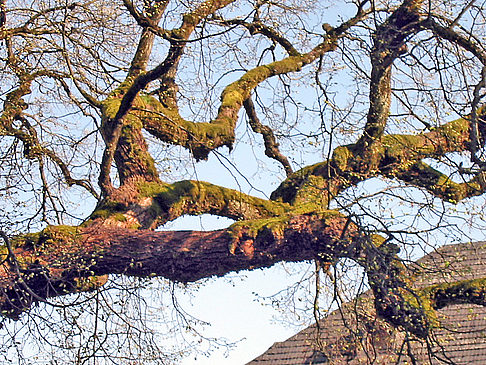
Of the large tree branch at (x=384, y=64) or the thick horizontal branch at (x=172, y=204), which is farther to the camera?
the large tree branch at (x=384, y=64)

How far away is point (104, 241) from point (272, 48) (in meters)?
4.23

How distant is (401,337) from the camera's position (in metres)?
8.75

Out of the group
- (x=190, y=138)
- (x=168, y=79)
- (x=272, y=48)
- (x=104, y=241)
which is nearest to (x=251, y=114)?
(x=272, y=48)

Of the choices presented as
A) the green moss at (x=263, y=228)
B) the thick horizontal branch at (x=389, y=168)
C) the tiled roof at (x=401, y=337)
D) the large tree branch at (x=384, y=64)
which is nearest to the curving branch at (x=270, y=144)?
the thick horizontal branch at (x=389, y=168)

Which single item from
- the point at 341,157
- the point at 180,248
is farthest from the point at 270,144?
the point at 180,248

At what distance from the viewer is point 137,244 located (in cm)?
686

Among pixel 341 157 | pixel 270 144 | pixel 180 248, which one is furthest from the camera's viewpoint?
pixel 270 144

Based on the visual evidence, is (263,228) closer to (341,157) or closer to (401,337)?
(341,157)

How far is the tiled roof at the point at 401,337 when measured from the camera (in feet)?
20.5

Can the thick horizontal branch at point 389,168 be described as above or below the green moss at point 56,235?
above

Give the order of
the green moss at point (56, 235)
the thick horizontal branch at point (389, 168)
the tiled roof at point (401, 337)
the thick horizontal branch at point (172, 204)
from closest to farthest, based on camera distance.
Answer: the tiled roof at point (401, 337), the green moss at point (56, 235), the thick horizontal branch at point (172, 204), the thick horizontal branch at point (389, 168)

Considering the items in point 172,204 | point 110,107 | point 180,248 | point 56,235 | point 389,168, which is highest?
point 110,107

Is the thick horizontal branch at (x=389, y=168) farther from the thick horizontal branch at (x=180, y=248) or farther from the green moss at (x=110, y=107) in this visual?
the green moss at (x=110, y=107)

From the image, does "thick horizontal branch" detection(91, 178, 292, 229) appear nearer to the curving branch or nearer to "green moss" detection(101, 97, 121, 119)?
"green moss" detection(101, 97, 121, 119)
